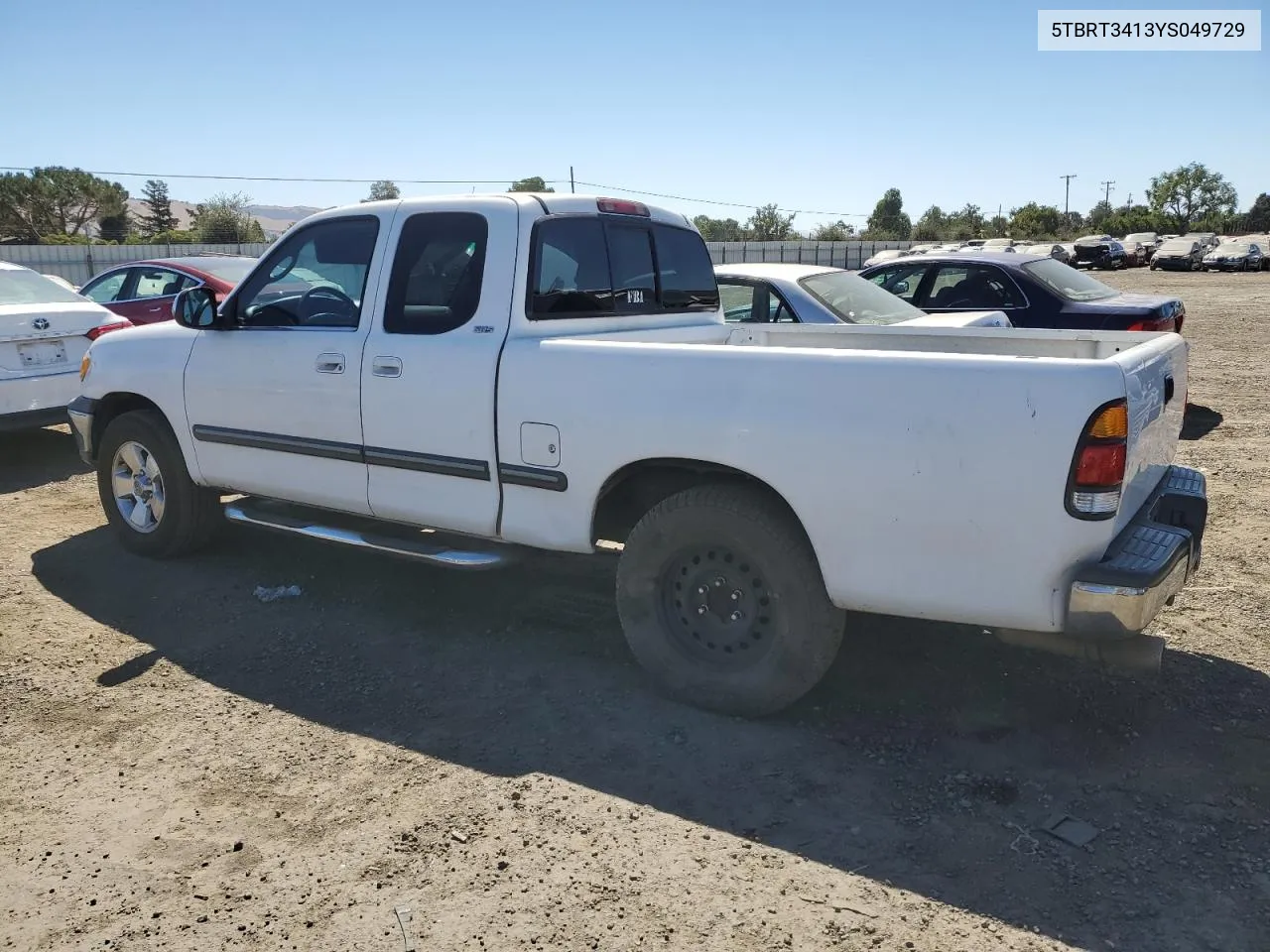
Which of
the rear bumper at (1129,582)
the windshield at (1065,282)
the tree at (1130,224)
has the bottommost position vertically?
the rear bumper at (1129,582)

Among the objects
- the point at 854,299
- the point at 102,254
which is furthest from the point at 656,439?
the point at 102,254

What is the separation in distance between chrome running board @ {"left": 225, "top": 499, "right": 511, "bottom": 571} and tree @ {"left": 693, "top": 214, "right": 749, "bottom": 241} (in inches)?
1683

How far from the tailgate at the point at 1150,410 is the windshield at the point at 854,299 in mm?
3588

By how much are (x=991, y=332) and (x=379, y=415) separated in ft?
9.48

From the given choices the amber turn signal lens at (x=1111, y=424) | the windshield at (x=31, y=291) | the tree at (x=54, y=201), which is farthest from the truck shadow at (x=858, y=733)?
the tree at (x=54, y=201)

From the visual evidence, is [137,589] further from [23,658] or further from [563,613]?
[563,613]

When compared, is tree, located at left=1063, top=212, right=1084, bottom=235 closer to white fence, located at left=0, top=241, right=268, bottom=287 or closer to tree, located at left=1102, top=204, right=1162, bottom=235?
tree, located at left=1102, top=204, right=1162, bottom=235

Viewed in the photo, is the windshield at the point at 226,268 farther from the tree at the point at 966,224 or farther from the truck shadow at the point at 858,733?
the tree at the point at 966,224

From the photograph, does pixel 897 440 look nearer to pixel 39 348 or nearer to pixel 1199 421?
pixel 39 348

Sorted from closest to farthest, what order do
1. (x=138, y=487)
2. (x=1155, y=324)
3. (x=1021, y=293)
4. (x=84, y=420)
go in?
(x=138, y=487) < (x=84, y=420) < (x=1155, y=324) < (x=1021, y=293)

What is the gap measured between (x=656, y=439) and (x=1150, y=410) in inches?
69.1

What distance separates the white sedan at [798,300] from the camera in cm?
759

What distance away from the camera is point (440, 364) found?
4488mm

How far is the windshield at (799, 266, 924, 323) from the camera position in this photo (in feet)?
25.5
